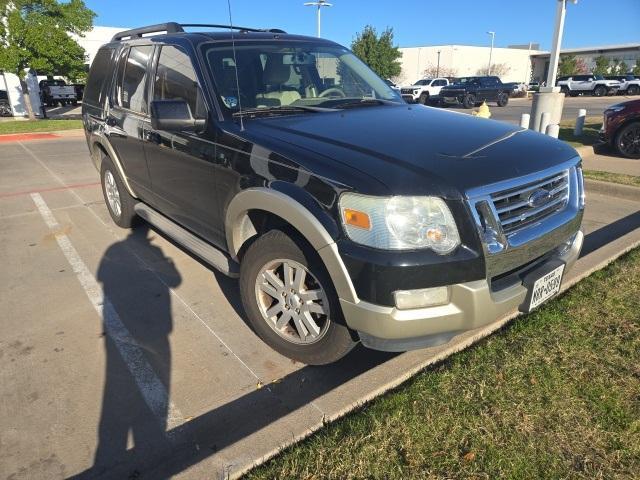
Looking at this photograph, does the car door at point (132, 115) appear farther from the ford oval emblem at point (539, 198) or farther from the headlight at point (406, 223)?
the ford oval emblem at point (539, 198)

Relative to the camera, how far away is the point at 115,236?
210 inches

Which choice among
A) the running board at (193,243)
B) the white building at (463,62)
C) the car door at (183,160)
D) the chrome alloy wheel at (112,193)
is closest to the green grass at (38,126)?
the chrome alloy wheel at (112,193)

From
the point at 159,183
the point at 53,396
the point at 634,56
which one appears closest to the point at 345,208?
the point at 53,396

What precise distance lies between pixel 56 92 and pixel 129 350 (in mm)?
31026

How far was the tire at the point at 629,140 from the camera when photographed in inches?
372

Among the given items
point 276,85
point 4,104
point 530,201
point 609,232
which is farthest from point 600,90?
point 530,201

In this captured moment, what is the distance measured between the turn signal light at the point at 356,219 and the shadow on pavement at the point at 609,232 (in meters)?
3.37

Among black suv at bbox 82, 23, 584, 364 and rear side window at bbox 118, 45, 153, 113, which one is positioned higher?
rear side window at bbox 118, 45, 153, 113

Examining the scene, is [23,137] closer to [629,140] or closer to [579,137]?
[579,137]

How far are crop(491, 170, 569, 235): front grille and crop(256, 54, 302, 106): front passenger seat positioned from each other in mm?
1773

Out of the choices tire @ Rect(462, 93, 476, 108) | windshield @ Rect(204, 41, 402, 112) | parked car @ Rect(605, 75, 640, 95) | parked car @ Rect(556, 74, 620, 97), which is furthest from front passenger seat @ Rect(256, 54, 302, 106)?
parked car @ Rect(605, 75, 640, 95)

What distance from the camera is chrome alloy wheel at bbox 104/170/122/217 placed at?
17.7ft

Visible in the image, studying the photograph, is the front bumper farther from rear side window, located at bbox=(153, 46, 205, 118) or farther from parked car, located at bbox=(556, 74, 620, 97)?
parked car, located at bbox=(556, 74, 620, 97)

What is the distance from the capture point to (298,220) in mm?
2475
